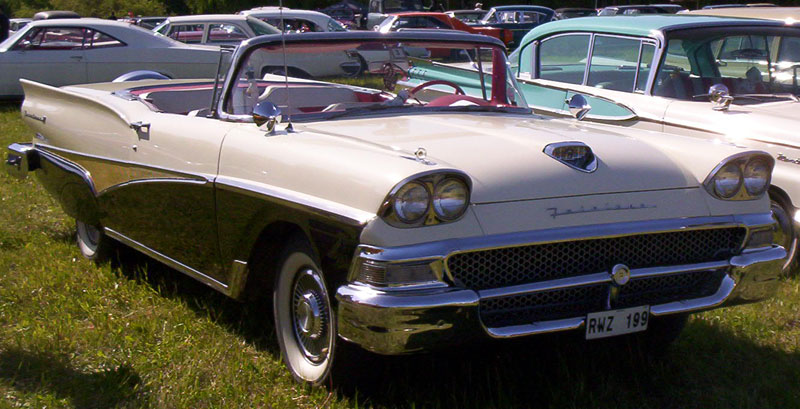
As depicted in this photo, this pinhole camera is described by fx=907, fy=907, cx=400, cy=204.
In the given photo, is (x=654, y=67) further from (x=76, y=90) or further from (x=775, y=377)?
(x=76, y=90)

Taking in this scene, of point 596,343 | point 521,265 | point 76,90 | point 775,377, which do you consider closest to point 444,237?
point 521,265

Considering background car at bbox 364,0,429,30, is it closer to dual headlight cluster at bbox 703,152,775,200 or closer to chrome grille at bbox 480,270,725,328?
dual headlight cluster at bbox 703,152,775,200

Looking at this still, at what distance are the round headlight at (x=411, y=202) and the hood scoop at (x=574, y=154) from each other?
64cm

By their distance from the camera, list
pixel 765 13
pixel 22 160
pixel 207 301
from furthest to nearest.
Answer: pixel 765 13, pixel 22 160, pixel 207 301

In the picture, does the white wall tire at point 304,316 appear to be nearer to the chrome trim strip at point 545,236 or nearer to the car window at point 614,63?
the chrome trim strip at point 545,236

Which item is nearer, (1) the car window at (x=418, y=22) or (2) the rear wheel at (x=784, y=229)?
(2) the rear wheel at (x=784, y=229)

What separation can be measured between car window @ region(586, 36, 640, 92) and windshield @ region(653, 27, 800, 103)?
0.94 ft

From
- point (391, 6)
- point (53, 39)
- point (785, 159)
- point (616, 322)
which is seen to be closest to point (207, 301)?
point (616, 322)

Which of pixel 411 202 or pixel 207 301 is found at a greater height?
pixel 411 202

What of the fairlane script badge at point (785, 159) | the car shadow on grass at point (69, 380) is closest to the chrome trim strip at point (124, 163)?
the car shadow on grass at point (69, 380)

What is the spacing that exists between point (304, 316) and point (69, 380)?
1038 millimetres

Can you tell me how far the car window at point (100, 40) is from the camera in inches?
501

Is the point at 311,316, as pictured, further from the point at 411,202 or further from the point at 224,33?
the point at 224,33

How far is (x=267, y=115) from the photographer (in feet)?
12.2
